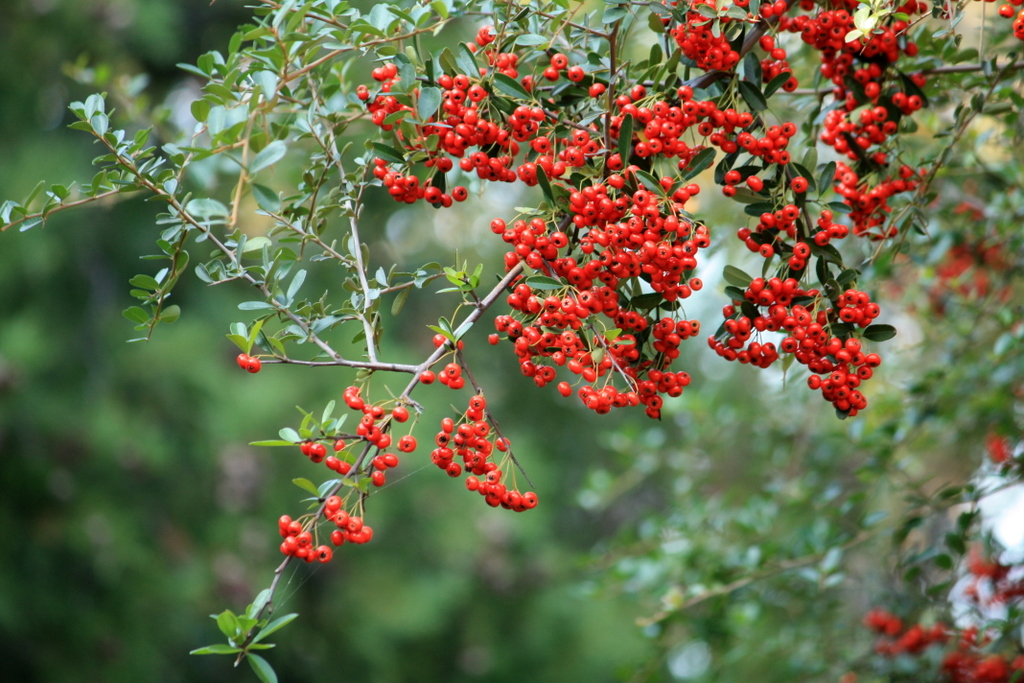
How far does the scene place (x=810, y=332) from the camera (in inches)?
34.7

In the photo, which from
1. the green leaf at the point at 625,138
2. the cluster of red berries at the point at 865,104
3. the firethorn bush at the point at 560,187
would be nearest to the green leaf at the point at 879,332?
the firethorn bush at the point at 560,187

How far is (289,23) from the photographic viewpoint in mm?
955

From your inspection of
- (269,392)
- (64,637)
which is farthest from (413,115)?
(64,637)

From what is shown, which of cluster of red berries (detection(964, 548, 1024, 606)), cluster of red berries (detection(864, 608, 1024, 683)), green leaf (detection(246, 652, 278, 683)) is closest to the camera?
green leaf (detection(246, 652, 278, 683))

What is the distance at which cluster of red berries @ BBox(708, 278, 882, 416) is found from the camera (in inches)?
35.2

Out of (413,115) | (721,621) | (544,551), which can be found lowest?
(544,551)

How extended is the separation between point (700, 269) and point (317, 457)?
1110 mm

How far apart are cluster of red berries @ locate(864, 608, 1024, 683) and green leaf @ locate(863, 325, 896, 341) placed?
0.65 metres

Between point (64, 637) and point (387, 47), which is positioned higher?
point (387, 47)

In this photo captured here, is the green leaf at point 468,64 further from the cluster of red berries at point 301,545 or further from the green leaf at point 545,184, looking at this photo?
the cluster of red berries at point 301,545

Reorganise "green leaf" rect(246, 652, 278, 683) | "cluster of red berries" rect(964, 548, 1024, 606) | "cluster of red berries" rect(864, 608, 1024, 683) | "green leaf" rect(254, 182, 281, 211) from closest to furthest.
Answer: "green leaf" rect(246, 652, 278, 683) → "green leaf" rect(254, 182, 281, 211) → "cluster of red berries" rect(864, 608, 1024, 683) → "cluster of red berries" rect(964, 548, 1024, 606)

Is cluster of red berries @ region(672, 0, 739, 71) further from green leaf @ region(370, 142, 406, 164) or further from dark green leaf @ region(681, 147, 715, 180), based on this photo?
green leaf @ region(370, 142, 406, 164)

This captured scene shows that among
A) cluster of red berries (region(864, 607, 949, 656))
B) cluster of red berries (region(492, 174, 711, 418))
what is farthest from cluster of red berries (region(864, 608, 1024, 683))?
cluster of red berries (region(492, 174, 711, 418))

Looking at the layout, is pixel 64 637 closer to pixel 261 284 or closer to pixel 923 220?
→ pixel 261 284
